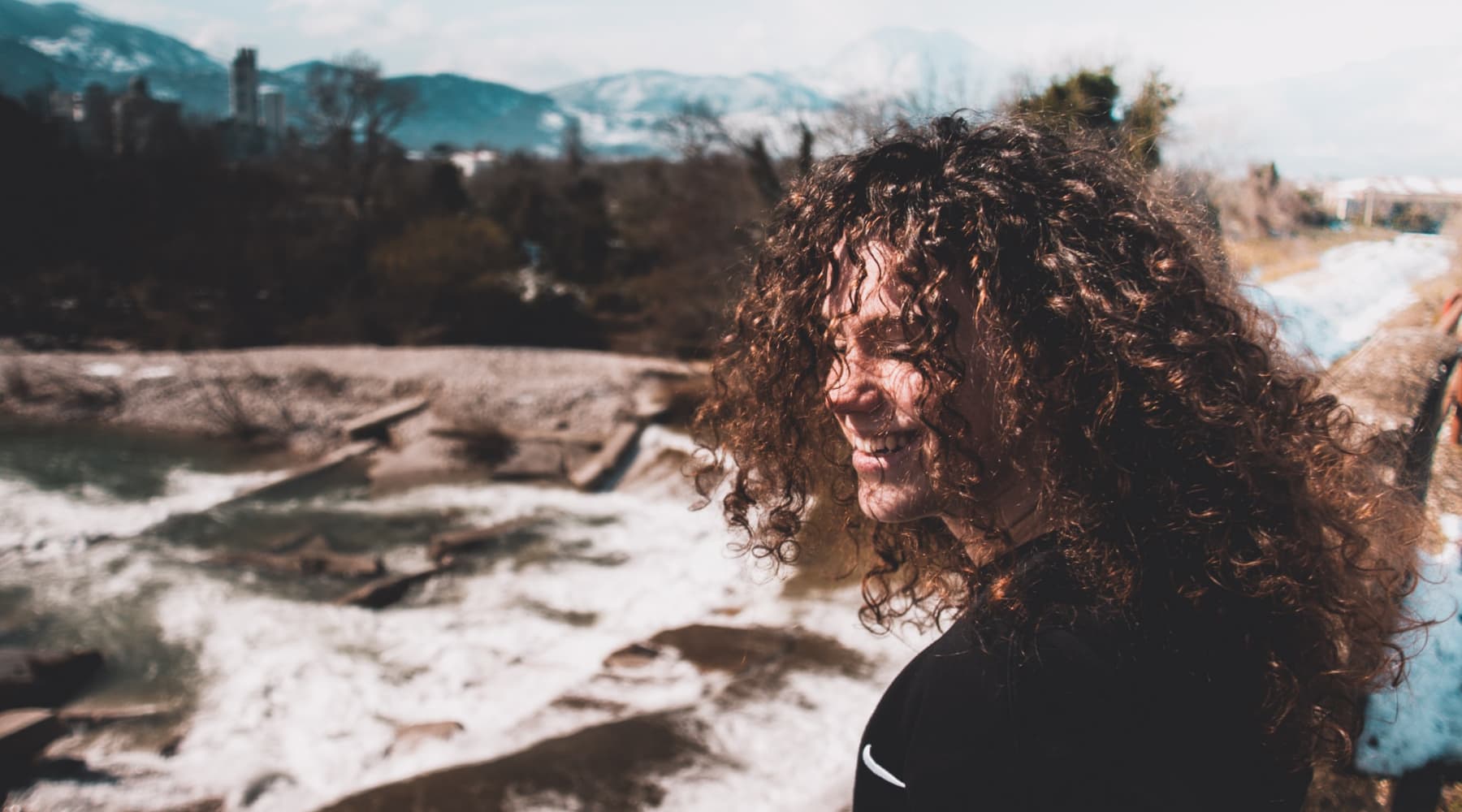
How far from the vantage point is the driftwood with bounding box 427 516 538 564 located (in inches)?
376

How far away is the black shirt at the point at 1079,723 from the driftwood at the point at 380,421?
13078mm

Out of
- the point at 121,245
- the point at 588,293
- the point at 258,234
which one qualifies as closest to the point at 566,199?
the point at 588,293

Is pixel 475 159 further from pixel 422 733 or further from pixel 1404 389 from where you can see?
pixel 1404 389

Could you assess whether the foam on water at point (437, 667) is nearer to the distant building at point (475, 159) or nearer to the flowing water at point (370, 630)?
the flowing water at point (370, 630)

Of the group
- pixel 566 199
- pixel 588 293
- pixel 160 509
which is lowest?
pixel 160 509

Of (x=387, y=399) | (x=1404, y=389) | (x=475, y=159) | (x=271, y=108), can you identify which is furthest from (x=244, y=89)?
(x=1404, y=389)

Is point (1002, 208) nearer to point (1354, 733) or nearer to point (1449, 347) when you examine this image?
point (1354, 733)

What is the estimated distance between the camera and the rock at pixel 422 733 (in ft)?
19.7

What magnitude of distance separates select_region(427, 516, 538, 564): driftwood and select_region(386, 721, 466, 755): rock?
3297 millimetres

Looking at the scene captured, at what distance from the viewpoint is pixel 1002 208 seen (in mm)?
1145

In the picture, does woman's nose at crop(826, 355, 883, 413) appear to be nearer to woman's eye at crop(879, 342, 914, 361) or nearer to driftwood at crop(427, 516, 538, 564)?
woman's eye at crop(879, 342, 914, 361)

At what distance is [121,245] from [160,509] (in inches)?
567

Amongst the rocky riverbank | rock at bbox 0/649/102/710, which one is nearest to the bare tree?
the rocky riverbank

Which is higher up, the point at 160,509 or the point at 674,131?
the point at 674,131
